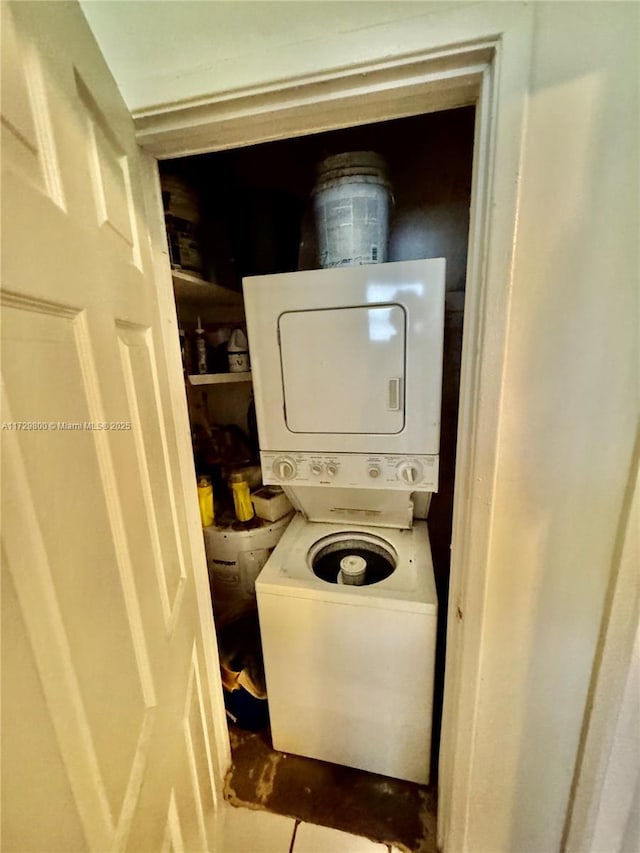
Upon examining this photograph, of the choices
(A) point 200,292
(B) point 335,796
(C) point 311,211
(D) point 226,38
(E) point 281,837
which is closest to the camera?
(D) point 226,38

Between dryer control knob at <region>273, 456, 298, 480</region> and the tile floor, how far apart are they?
4.09 ft

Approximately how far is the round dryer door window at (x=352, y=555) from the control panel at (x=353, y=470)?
328 mm

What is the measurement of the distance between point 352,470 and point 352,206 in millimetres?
878

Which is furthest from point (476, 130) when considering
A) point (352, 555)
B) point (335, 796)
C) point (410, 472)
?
point (335, 796)

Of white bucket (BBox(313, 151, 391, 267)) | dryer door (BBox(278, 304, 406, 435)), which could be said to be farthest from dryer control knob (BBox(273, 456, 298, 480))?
white bucket (BBox(313, 151, 391, 267))

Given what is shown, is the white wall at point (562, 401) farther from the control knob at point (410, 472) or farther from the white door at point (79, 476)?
the white door at point (79, 476)

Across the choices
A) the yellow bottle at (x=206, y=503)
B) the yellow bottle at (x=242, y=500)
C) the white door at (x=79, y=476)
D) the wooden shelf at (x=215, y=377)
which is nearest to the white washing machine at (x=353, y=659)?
the yellow bottle at (x=242, y=500)

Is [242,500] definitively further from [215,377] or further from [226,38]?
[226,38]

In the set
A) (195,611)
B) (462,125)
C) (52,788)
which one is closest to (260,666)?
(195,611)

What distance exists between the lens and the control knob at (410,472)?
119cm

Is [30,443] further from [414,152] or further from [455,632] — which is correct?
[414,152]

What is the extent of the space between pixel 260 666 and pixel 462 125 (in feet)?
8.13

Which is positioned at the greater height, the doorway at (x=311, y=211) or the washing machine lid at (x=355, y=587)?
the doorway at (x=311, y=211)

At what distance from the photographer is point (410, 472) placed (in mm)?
1197
